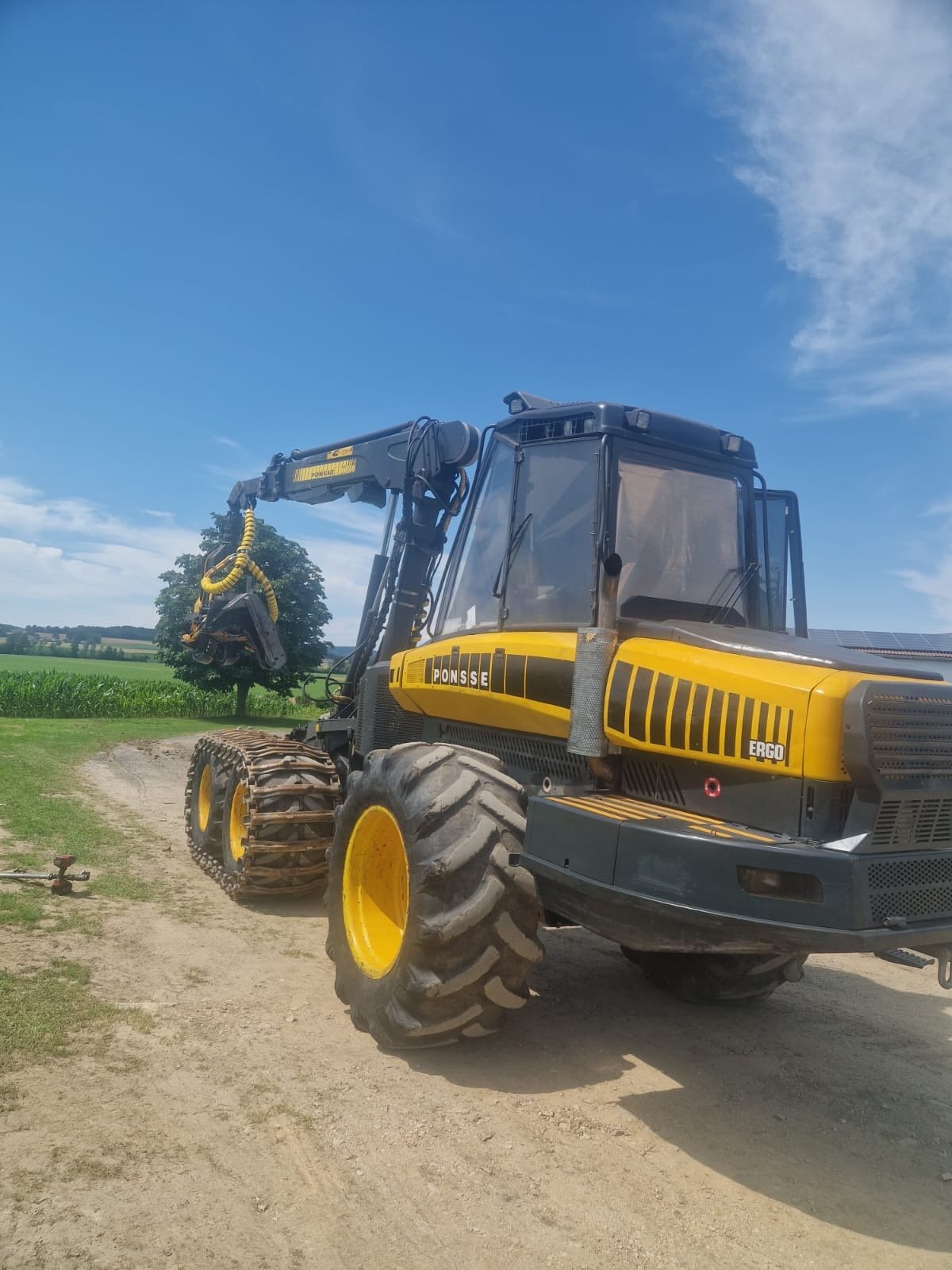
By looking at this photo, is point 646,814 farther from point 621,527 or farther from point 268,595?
point 268,595

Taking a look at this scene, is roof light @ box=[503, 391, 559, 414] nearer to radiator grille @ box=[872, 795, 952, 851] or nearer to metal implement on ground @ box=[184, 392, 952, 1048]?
metal implement on ground @ box=[184, 392, 952, 1048]

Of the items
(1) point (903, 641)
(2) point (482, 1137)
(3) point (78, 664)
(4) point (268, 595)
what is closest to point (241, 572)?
(4) point (268, 595)

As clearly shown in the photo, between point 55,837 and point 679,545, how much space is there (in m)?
7.21

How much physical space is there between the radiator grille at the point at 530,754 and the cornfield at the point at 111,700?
2728 centimetres

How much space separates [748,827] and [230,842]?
542cm

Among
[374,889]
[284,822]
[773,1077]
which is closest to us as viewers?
[773,1077]

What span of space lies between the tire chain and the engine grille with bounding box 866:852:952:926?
15.9ft

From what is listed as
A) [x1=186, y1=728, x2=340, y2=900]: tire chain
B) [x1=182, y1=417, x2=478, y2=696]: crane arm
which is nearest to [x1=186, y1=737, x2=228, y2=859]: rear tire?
[x1=186, y1=728, x2=340, y2=900]: tire chain

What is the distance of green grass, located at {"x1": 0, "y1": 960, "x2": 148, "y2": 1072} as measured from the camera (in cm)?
419

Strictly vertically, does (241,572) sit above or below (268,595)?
above

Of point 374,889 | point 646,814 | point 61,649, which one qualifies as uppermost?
point 61,649

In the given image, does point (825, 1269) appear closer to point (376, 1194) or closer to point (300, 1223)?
point (376, 1194)

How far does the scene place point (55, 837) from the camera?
9250 mm

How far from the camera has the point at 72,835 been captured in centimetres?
942
